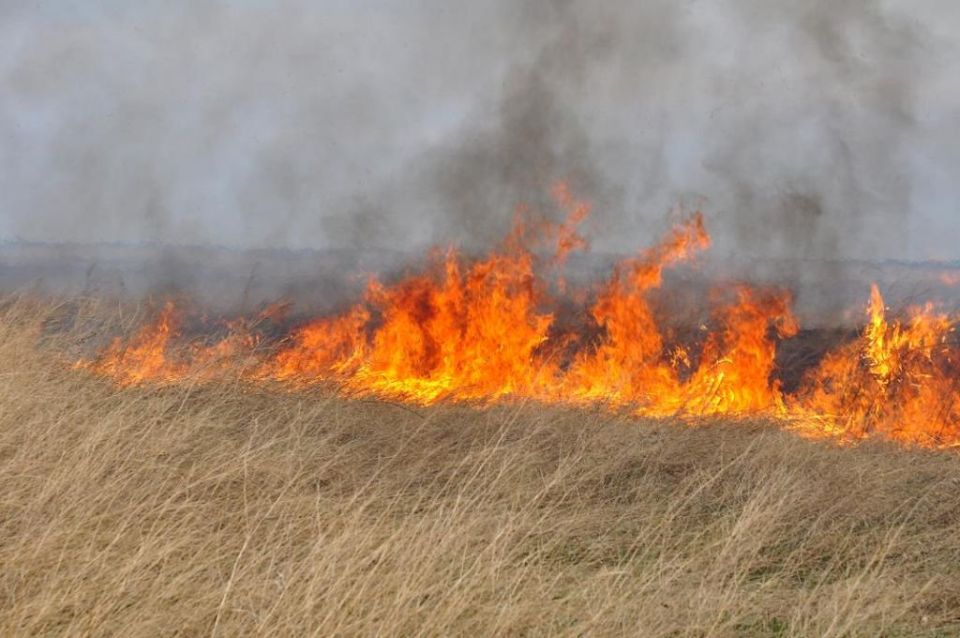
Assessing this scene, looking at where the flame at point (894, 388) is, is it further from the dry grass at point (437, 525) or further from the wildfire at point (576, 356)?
the dry grass at point (437, 525)

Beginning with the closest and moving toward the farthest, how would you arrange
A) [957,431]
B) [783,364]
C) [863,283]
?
1. [957,431]
2. [783,364]
3. [863,283]

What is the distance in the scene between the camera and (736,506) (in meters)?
6.24

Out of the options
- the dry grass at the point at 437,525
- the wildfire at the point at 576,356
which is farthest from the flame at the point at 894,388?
the dry grass at the point at 437,525

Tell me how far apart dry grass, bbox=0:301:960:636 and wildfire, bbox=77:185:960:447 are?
0.93m

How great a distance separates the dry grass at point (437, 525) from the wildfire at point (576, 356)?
0.93m

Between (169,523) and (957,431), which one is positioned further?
(957,431)

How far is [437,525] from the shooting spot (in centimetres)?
460

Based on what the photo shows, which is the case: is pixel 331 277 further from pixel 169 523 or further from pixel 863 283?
pixel 169 523

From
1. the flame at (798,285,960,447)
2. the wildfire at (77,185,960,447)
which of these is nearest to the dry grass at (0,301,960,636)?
the wildfire at (77,185,960,447)

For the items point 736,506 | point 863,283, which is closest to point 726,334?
point 736,506

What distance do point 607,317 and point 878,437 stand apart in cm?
393

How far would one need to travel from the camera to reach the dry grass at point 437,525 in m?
3.78

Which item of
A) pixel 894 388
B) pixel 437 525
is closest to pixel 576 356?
pixel 894 388

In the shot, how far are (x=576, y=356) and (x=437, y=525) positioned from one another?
23.2ft
